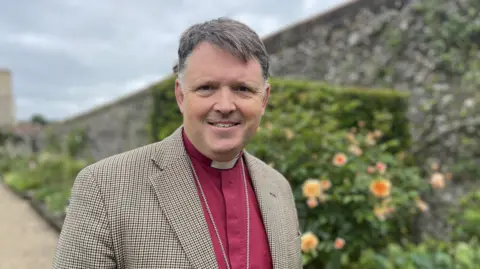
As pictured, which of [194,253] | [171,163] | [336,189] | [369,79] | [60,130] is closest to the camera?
[194,253]

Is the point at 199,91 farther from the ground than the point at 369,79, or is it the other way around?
the point at 369,79

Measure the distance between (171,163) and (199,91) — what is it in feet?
0.87

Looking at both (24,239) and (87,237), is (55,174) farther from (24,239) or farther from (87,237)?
(87,237)

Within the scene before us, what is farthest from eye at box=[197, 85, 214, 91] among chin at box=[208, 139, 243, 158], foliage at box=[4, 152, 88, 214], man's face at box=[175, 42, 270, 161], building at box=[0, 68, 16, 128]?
building at box=[0, 68, 16, 128]

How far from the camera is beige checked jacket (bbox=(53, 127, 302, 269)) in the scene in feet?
3.71

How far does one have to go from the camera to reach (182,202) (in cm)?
124

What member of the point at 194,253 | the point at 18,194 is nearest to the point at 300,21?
the point at 194,253

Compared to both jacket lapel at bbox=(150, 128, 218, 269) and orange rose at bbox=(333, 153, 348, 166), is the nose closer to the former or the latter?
jacket lapel at bbox=(150, 128, 218, 269)

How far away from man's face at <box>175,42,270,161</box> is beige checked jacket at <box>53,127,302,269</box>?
0.51ft

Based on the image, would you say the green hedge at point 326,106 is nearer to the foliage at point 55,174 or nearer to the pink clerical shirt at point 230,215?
the foliage at point 55,174

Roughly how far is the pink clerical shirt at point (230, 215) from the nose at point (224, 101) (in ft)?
0.77

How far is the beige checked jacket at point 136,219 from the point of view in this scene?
3.71 ft

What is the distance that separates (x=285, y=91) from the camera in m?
4.85

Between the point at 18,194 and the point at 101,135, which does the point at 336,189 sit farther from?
the point at 18,194
